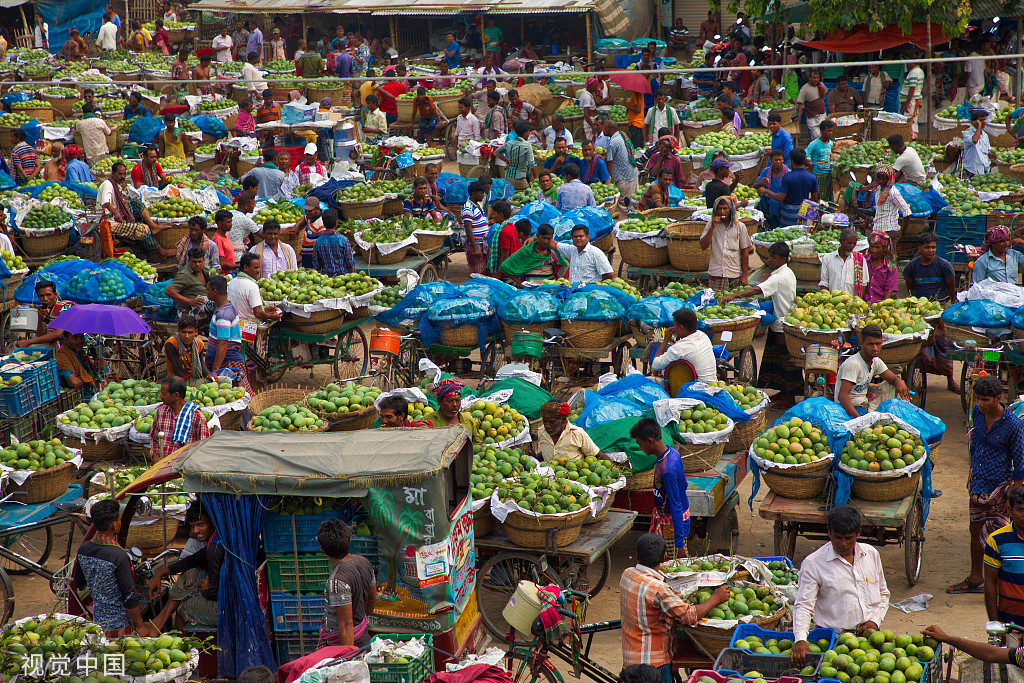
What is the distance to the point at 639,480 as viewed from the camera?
287 inches

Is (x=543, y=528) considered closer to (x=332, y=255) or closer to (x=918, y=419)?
(x=918, y=419)

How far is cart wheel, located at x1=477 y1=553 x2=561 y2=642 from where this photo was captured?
264 inches

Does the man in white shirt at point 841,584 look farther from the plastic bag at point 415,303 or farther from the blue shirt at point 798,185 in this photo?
the blue shirt at point 798,185

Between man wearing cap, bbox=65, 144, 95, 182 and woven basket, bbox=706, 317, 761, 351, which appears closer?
woven basket, bbox=706, 317, 761, 351

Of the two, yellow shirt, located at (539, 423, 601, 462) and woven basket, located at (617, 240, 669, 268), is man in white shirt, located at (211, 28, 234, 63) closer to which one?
woven basket, located at (617, 240, 669, 268)

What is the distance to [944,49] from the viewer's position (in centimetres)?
2200

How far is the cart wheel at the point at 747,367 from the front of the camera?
32.7ft

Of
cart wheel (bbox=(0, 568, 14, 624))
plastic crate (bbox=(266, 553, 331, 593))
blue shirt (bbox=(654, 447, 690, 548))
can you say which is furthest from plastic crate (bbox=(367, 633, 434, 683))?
cart wheel (bbox=(0, 568, 14, 624))

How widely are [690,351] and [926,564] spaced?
2327 millimetres

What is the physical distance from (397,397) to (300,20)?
85.6ft

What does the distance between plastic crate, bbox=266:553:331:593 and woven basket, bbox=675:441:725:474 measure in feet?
9.50

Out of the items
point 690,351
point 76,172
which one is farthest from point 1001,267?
point 76,172

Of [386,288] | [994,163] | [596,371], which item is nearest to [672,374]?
[596,371]

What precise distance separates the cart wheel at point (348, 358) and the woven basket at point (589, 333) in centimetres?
212
